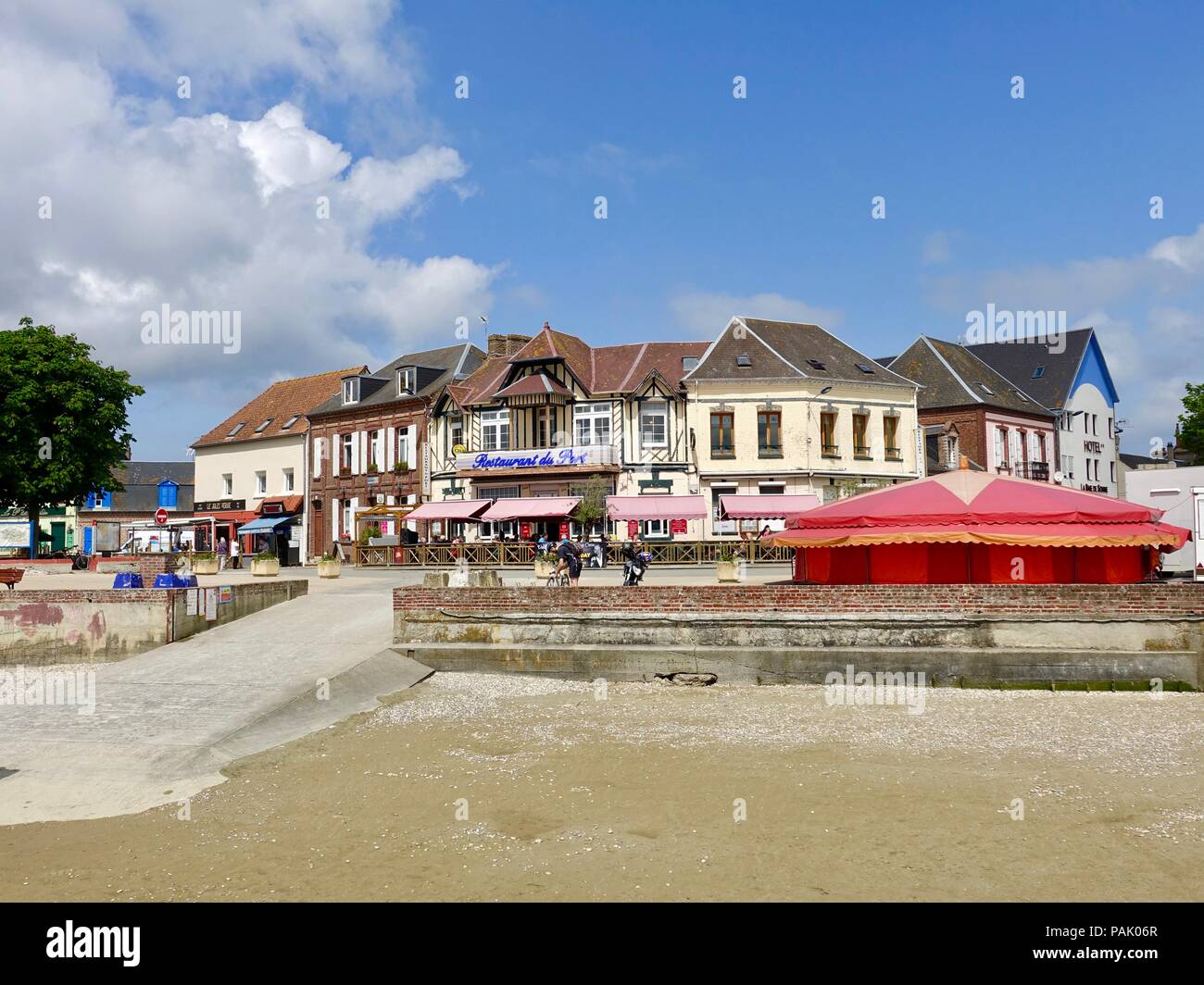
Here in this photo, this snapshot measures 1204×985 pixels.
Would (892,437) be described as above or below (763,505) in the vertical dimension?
above

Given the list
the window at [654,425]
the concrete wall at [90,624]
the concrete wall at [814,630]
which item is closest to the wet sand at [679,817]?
the concrete wall at [814,630]

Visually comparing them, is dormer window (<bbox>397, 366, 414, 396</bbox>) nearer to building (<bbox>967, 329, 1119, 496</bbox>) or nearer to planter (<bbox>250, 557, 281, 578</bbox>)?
planter (<bbox>250, 557, 281, 578</bbox>)

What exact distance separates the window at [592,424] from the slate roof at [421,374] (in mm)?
7626

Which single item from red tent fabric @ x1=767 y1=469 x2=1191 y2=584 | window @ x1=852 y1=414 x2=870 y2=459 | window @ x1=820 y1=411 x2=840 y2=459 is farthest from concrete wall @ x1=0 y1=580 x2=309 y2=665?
window @ x1=852 y1=414 x2=870 y2=459

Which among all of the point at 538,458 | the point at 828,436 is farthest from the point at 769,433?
the point at 538,458

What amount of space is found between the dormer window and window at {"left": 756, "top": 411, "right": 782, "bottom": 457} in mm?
16804

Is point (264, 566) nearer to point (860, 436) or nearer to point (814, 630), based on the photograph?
point (814, 630)

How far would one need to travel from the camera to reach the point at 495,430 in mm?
41062

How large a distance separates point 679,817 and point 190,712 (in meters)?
6.82

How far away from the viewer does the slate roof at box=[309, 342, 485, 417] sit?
146 feet

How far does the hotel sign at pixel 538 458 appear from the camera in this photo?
3828cm

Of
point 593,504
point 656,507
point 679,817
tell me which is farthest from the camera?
point 656,507
